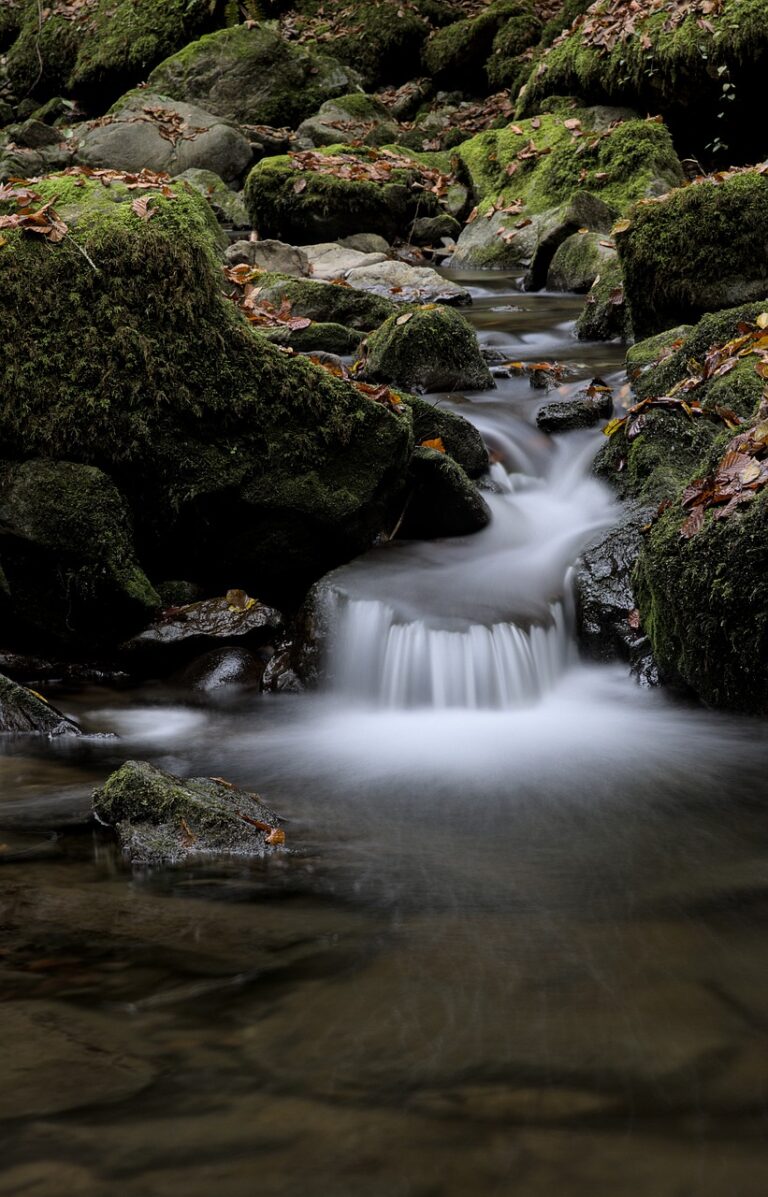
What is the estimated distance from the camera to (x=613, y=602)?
519 centimetres

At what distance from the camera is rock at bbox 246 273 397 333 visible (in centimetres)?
872

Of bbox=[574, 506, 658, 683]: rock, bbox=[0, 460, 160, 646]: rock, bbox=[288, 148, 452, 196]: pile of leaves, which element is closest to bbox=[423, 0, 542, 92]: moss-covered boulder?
bbox=[288, 148, 452, 196]: pile of leaves

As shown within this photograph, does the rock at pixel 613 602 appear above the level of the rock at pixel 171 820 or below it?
above

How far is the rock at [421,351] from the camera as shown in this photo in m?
7.52

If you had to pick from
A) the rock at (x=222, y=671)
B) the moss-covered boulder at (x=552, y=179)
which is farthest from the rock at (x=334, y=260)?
the rock at (x=222, y=671)

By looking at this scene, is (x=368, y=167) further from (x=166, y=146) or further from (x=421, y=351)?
(x=421, y=351)

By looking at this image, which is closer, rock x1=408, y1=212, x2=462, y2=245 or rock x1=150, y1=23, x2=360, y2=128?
rock x1=408, y1=212, x2=462, y2=245

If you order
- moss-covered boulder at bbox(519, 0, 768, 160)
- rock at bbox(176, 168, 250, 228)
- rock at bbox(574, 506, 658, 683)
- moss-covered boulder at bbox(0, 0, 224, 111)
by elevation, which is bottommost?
rock at bbox(574, 506, 658, 683)

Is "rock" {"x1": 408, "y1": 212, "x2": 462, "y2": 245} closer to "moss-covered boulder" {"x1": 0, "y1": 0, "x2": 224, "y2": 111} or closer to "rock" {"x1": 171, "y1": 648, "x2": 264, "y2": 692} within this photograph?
"rock" {"x1": 171, "y1": 648, "x2": 264, "y2": 692}

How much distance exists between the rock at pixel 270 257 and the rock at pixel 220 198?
10.2ft

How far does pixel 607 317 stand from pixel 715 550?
561 cm

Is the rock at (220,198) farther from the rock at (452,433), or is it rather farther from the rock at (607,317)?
the rock at (452,433)

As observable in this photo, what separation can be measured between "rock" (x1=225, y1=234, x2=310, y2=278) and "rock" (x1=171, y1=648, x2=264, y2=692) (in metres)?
6.56

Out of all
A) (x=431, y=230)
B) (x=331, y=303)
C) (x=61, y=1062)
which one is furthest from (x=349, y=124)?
(x=61, y=1062)
